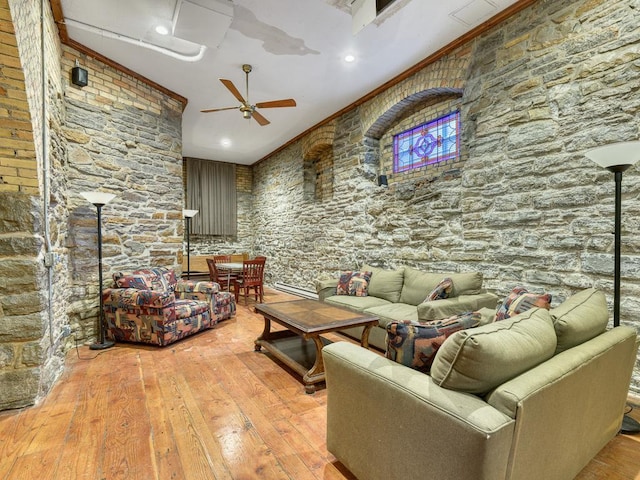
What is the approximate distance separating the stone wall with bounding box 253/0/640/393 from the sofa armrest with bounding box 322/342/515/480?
86.4 inches

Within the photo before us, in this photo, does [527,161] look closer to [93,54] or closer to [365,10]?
[365,10]

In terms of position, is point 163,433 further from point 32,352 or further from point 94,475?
point 32,352

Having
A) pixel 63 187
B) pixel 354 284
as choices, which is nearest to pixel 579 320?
pixel 354 284

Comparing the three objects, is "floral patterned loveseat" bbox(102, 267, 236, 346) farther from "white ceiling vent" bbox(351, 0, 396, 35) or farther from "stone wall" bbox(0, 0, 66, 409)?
"white ceiling vent" bbox(351, 0, 396, 35)

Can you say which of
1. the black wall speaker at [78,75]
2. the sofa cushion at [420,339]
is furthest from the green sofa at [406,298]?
the black wall speaker at [78,75]

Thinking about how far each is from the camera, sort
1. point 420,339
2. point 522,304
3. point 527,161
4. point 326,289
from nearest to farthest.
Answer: point 420,339, point 522,304, point 527,161, point 326,289

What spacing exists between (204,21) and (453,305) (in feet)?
11.6

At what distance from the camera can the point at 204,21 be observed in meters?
2.89

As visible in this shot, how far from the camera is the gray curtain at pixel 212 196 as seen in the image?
7.84 m

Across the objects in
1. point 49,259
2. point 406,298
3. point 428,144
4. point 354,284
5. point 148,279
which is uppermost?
point 428,144

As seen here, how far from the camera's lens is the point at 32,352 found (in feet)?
7.34

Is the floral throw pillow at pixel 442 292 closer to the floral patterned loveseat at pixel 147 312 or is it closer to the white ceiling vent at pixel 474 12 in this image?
the white ceiling vent at pixel 474 12

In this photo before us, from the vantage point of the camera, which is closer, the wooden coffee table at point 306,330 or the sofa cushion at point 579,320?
the sofa cushion at point 579,320

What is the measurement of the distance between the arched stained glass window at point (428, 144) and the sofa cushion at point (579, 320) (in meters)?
2.35
